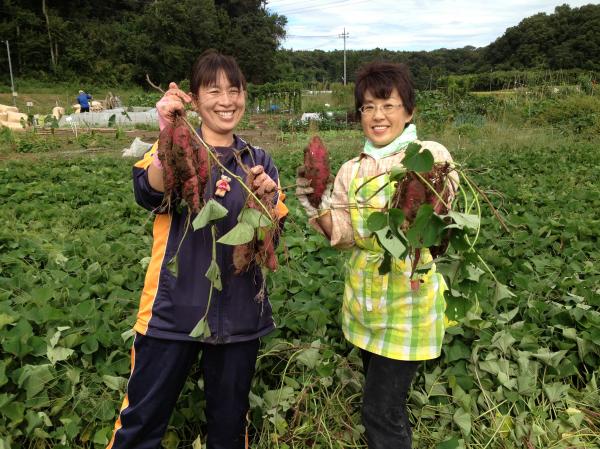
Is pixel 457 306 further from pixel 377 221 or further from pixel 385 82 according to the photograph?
pixel 385 82

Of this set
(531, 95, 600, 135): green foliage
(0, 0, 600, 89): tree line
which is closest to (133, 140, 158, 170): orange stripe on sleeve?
(531, 95, 600, 135): green foliage

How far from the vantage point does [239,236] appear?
4.76 feet

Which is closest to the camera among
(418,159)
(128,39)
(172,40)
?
(418,159)

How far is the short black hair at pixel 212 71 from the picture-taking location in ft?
5.60

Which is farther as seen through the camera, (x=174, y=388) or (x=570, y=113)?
(x=570, y=113)

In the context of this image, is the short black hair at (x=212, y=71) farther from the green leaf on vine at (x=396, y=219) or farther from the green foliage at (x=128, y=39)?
the green foliage at (x=128, y=39)

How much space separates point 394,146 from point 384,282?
49 centimetres

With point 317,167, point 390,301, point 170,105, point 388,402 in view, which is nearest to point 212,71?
point 170,105

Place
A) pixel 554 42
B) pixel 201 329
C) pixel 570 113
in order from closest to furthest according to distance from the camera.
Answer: pixel 201 329 → pixel 570 113 → pixel 554 42

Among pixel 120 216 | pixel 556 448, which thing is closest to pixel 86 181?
pixel 120 216

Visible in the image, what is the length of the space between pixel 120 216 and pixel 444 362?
3.40 m

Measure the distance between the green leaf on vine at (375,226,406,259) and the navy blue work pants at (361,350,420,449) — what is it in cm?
54

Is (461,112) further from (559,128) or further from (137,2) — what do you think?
(137,2)

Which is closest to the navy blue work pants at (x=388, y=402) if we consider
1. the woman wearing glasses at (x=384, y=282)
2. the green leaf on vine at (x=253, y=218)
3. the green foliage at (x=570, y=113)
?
the woman wearing glasses at (x=384, y=282)
